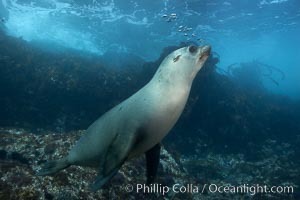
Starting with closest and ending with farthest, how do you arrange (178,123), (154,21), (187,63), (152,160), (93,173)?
(187,63) → (152,160) → (93,173) → (178,123) → (154,21)

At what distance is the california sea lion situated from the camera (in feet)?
11.1

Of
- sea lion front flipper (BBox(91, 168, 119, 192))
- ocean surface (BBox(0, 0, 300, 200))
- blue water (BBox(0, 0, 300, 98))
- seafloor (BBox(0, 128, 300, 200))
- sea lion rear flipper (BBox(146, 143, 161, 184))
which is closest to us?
sea lion front flipper (BBox(91, 168, 119, 192))

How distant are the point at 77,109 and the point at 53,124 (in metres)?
1.27

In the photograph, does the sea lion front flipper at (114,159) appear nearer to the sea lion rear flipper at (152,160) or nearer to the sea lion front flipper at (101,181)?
the sea lion front flipper at (101,181)

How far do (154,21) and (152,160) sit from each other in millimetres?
24702

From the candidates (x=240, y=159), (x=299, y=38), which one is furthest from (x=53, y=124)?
(x=299, y=38)

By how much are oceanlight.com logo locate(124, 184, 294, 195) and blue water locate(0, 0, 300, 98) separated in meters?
15.9

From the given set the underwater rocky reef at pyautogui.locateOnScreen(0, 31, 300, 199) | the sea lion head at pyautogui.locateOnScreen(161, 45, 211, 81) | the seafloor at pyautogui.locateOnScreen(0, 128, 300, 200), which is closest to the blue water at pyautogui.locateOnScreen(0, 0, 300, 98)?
the underwater rocky reef at pyautogui.locateOnScreen(0, 31, 300, 199)

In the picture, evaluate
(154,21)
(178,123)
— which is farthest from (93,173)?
(154,21)

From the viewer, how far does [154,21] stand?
1078 inches

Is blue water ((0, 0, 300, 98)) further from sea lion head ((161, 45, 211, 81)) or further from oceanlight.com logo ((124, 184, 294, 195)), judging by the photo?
sea lion head ((161, 45, 211, 81))

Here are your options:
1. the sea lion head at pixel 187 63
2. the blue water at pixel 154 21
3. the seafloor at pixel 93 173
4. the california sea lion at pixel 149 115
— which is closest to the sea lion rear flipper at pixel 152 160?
the california sea lion at pixel 149 115

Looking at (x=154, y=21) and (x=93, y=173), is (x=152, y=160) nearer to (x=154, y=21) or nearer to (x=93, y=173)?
(x=93, y=173)

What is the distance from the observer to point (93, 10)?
25.2 meters
